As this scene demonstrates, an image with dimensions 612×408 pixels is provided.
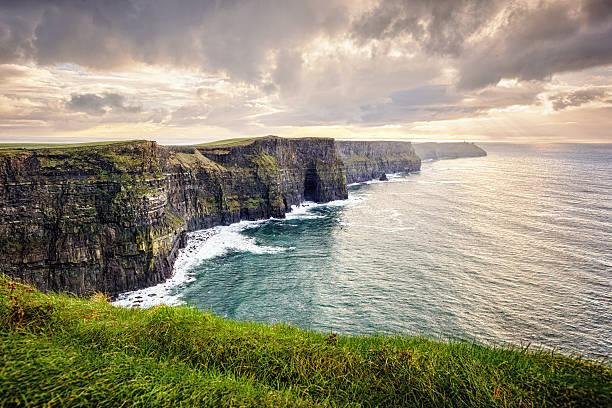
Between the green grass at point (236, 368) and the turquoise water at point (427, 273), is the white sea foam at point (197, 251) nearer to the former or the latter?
the turquoise water at point (427, 273)

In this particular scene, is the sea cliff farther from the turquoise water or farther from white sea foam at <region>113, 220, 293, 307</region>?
the turquoise water

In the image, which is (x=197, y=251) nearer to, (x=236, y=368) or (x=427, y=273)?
(x=427, y=273)

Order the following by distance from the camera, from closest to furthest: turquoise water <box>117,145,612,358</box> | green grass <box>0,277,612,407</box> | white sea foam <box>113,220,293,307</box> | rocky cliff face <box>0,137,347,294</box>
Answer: green grass <box>0,277,612,407</box> < turquoise water <box>117,145,612,358</box> < rocky cliff face <box>0,137,347,294</box> < white sea foam <box>113,220,293,307</box>

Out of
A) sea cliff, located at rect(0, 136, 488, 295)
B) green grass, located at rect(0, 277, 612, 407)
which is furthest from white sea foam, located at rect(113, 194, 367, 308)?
green grass, located at rect(0, 277, 612, 407)

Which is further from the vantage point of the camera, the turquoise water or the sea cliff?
the sea cliff

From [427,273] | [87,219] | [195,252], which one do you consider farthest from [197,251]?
[427,273]

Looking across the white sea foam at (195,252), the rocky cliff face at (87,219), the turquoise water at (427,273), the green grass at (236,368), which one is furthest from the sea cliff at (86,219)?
the green grass at (236,368)

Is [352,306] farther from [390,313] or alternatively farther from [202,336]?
[202,336]
